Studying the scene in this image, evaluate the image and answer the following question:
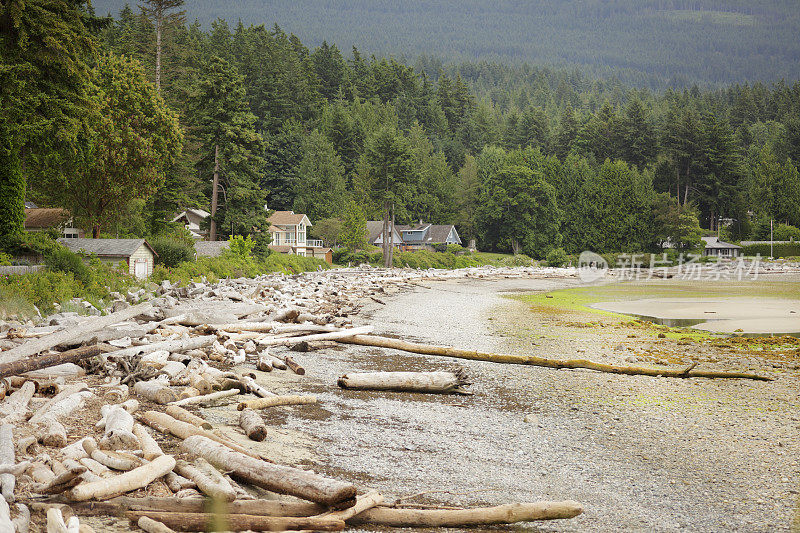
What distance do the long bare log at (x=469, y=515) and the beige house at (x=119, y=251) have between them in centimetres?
2667

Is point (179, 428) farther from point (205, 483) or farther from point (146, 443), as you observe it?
point (205, 483)

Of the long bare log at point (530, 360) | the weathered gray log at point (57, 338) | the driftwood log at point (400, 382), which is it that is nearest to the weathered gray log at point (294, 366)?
the driftwood log at point (400, 382)

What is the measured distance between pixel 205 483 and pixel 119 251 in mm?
26748

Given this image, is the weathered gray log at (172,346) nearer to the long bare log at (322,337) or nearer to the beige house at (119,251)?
the long bare log at (322,337)

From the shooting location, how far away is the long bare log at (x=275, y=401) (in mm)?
9492

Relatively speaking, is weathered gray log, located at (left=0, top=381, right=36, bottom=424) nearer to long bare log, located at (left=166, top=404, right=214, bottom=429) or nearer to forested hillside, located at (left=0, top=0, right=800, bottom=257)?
long bare log, located at (left=166, top=404, right=214, bottom=429)

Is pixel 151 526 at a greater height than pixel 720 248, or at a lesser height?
lesser

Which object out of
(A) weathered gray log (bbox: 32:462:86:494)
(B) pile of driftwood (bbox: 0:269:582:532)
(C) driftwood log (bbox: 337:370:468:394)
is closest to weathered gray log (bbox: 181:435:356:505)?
(B) pile of driftwood (bbox: 0:269:582:532)

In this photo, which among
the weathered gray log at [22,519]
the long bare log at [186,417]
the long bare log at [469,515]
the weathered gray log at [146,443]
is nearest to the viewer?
the weathered gray log at [22,519]

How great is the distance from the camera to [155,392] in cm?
928

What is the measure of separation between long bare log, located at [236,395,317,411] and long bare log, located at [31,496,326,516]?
150 inches

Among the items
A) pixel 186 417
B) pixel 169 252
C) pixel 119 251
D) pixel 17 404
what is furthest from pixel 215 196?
pixel 186 417

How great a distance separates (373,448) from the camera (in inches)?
328

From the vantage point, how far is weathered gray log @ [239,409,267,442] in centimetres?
802
